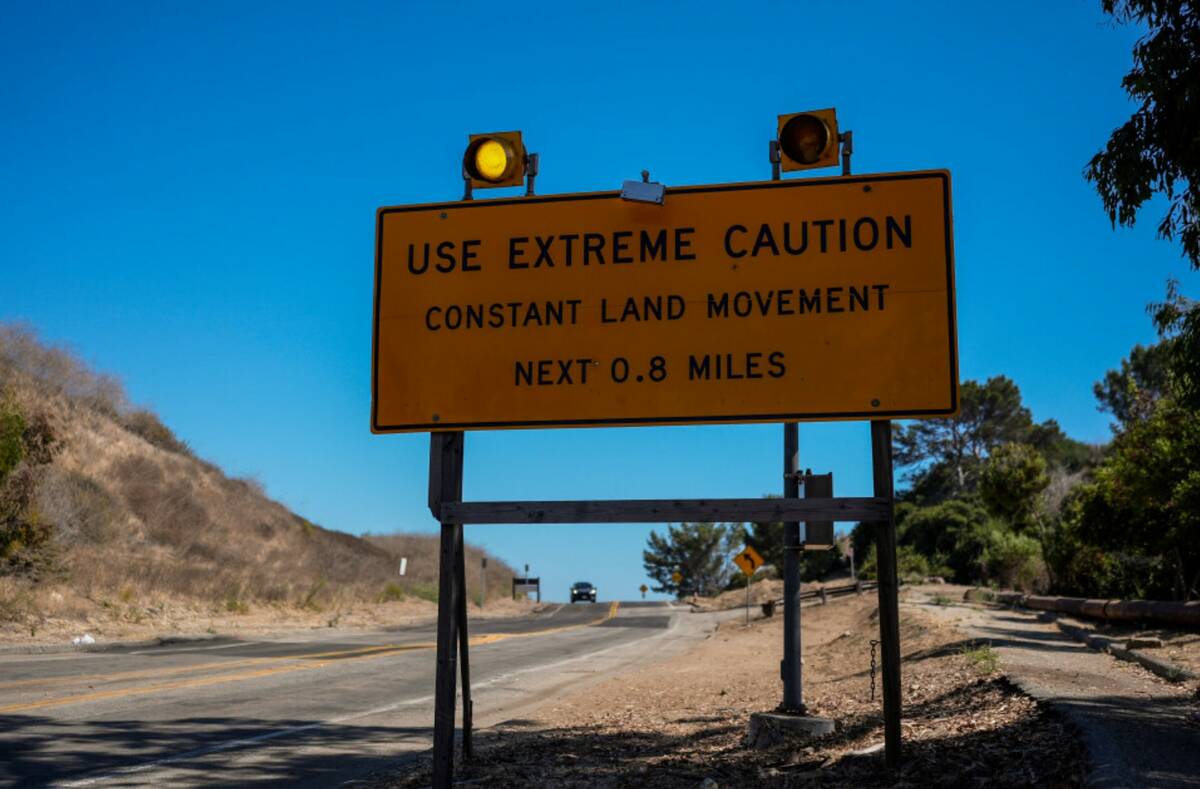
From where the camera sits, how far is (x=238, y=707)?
12375 mm

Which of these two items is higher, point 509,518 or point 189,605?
point 509,518

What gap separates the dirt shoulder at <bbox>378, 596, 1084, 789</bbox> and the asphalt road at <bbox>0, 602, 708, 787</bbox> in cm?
113

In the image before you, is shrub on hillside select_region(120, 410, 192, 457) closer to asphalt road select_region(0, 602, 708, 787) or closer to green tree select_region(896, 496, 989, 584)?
asphalt road select_region(0, 602, 708, 787)

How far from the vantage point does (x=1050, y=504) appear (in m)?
43.8

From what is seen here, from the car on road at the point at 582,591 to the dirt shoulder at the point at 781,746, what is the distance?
5960cm

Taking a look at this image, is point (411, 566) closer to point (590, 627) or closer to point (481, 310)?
point (590, 627)

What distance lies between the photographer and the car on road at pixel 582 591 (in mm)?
75750

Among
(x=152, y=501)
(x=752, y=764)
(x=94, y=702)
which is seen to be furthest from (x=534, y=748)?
(x=152, y=501)

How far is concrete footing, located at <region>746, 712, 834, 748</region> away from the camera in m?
8.79

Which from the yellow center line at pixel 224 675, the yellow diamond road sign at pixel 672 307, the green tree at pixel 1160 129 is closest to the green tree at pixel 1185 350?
the green tree at pixel 1160 129

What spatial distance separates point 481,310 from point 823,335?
6.97ft

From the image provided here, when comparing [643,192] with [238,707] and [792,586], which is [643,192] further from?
[238,707]

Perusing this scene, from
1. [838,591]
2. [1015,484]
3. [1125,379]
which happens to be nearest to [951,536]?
[838,591]

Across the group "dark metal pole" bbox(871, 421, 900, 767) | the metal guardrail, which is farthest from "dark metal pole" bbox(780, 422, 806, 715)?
the metal guardrail
